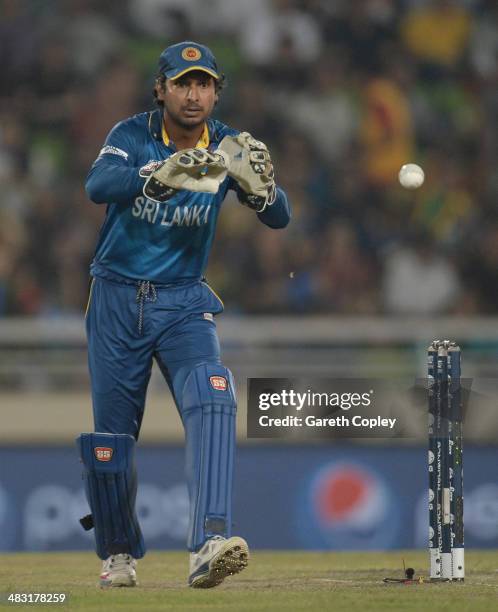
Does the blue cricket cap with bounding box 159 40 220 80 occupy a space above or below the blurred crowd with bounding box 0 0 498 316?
below

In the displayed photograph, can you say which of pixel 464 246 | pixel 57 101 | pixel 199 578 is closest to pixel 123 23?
pixel 57 101

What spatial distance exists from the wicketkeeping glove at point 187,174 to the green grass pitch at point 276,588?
1427 millimetres

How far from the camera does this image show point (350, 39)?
42.5 ft

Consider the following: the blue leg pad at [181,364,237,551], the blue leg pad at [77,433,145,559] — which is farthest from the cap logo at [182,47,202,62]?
the blue leg pad at [77,433,145,559]

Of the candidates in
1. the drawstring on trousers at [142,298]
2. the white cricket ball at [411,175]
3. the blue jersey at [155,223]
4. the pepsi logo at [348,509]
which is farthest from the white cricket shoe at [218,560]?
the pepsi logo at [348,509]

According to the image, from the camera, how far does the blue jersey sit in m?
5.42

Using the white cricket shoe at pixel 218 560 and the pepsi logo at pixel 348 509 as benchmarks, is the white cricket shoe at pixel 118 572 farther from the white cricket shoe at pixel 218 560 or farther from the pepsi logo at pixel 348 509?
the pepsi logo at pixel 348 509

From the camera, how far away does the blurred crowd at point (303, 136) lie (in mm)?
11305

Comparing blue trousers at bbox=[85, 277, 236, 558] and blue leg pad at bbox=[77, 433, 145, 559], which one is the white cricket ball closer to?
blue trousers at bbox=[85, 277, 236, 558]

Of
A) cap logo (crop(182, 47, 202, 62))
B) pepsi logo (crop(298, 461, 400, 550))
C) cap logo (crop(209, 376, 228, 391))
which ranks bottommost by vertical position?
cap logo (crop(209, 376, 228, 391))

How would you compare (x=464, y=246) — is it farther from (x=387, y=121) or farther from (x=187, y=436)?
(x=187, y=436)

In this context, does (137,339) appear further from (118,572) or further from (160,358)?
(118,572)

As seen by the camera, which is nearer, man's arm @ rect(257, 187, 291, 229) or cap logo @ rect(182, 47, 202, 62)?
cap logo @ rect(182, 47, 202, 62)

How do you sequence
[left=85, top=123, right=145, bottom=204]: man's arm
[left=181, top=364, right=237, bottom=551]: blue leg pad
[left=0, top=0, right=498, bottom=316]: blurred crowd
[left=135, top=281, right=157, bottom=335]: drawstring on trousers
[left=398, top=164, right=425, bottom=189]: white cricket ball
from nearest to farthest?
[left=181, top=364, right=237, bottom=551]: blue leg pad → [left=85, top=123, right=145, bottom=204]: man's arm → [left=135, top=281, right=157, bottom=335]: drawstring on trousers → [left=398, top=164, right=425, bottom=189]: white cricket ball → [left=0, top=0, right=498, bottom=316]: blurred crowd
